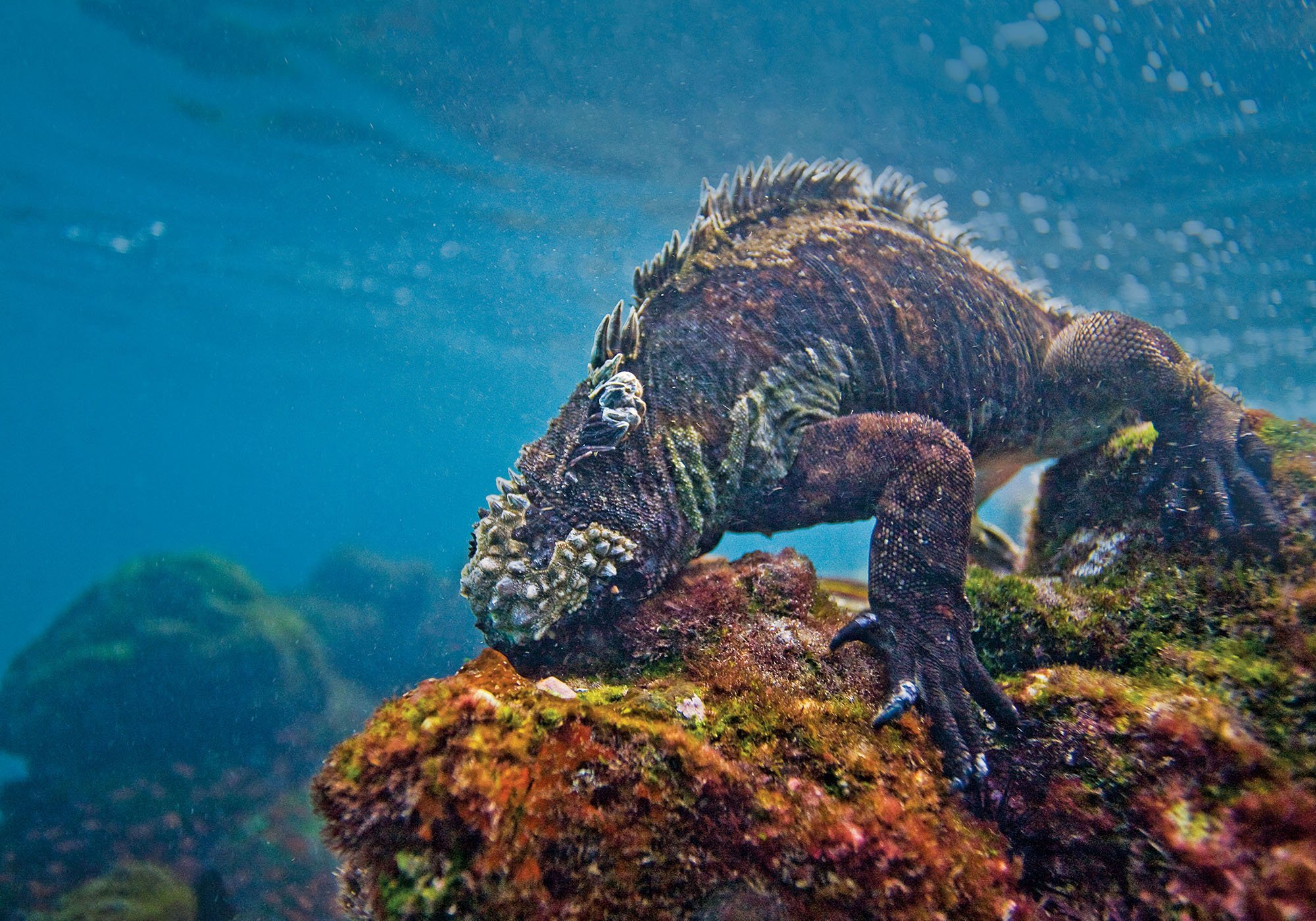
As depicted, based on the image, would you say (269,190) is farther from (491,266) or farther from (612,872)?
(612,872)

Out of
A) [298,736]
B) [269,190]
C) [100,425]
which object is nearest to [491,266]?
[269,190]

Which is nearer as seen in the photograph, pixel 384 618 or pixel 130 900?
pixel 130 900

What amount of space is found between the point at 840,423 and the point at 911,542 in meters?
0.82

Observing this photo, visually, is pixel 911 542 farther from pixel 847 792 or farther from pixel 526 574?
pixel 526 574

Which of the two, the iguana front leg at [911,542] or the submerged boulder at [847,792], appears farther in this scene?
the iguana front leg at [911,542]

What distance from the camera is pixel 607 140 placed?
16891mm

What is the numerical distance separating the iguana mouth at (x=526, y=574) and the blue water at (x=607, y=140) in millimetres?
9316

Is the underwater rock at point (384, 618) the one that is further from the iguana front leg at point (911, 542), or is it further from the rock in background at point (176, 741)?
the iguana front leg at point (911, 542)

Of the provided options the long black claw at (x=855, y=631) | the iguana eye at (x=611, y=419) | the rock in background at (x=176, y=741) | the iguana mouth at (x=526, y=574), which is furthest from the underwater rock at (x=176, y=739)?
the long black claw at (x=855, y=631)

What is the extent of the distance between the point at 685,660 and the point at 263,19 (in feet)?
60.7

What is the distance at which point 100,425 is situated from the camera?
276 feet

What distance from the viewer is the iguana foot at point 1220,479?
2.71m

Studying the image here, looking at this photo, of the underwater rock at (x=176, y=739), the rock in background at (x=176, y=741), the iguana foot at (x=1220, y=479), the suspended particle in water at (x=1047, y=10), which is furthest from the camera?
the suspended particle in water at (x=1047, y=10)

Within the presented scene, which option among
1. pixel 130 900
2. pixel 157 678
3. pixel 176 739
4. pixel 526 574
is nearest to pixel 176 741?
pixel 176 739
